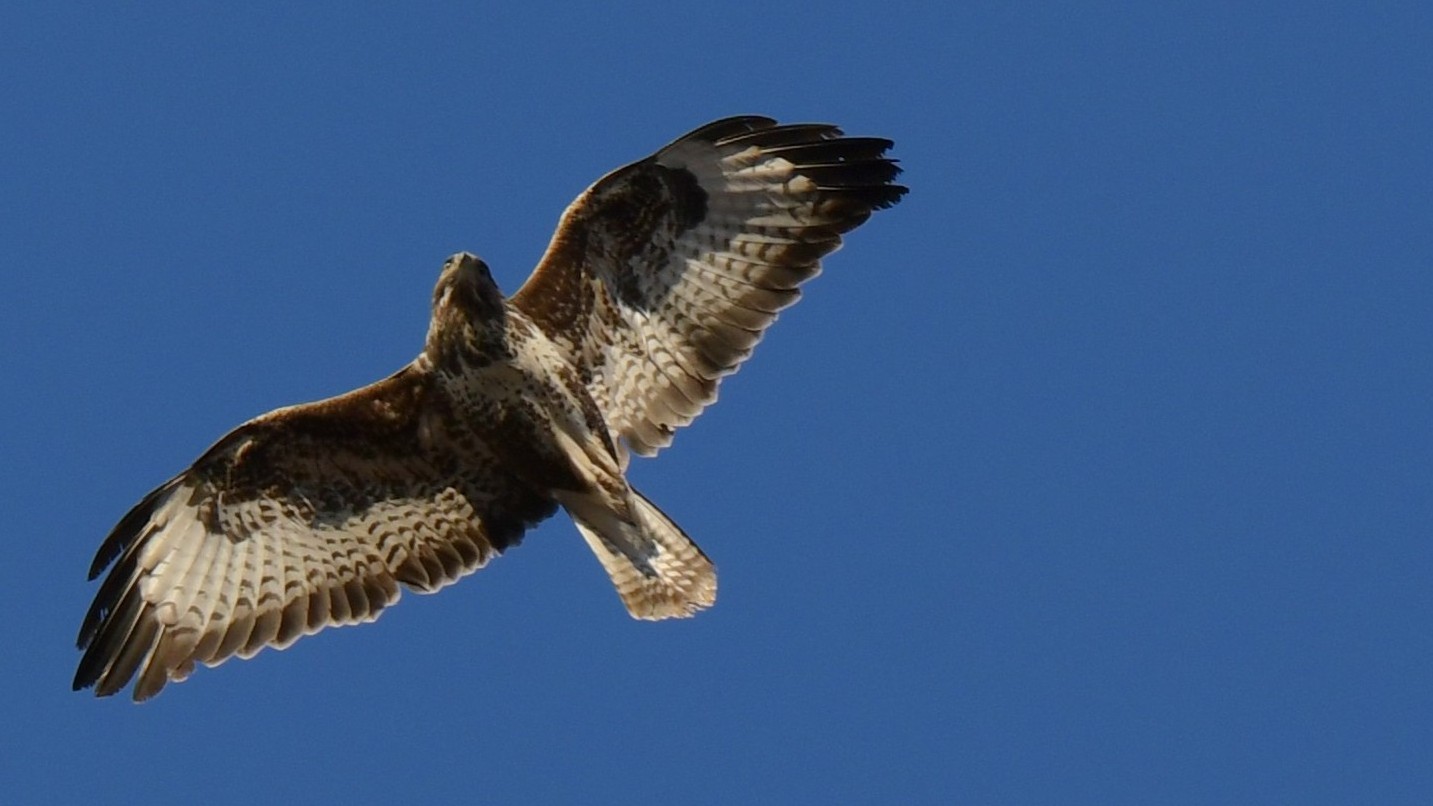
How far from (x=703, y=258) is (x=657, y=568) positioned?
1845 mm

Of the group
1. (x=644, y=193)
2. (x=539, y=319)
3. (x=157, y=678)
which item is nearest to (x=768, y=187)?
(x=644, y=193)

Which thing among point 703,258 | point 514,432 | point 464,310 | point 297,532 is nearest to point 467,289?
point 464,310

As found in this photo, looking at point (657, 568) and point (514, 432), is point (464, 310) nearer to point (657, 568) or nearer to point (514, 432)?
point (514, 432)

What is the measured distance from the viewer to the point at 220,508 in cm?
1247

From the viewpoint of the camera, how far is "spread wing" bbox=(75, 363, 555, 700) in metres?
12.3

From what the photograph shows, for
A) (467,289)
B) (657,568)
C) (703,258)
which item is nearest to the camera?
(467,289)

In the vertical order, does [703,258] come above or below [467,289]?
above

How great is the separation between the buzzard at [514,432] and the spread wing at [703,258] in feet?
0.04

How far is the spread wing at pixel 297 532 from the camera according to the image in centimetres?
1227

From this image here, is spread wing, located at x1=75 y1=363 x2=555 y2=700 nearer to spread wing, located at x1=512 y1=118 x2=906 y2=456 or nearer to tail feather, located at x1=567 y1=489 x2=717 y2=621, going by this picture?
tail feather, located at x1=567 y1=489 x2=717 y2=621

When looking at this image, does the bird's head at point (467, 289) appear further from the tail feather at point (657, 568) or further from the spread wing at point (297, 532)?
the tail feather at point (657, 568)

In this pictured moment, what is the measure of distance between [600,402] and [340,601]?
6.08ft

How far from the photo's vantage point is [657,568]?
1243 centimetres

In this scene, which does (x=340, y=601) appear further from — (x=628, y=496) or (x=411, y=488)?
(x=628, y=496)
